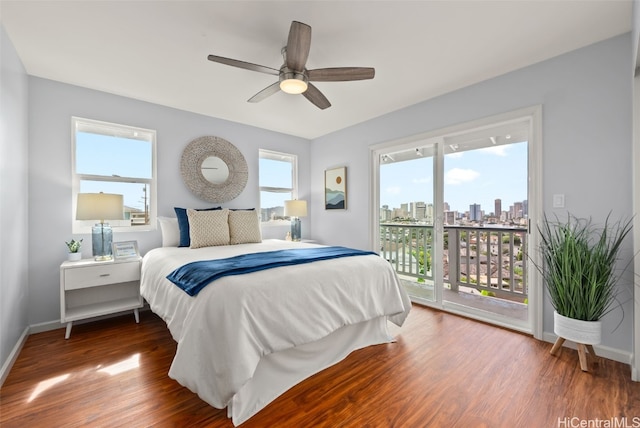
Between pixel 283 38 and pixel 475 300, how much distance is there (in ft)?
12.0

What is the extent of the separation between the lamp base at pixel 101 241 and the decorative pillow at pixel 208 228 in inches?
30.6

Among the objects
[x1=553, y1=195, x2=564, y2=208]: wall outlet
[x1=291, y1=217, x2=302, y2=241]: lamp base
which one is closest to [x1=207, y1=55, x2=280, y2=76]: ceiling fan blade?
[x1=291, y1=217, x2=302, y2=241]: lamp base

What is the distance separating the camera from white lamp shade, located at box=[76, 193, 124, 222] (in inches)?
100

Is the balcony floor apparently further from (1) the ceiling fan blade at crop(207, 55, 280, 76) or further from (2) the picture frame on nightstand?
(2) the picture frame on nightstand

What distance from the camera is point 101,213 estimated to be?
2.60 m

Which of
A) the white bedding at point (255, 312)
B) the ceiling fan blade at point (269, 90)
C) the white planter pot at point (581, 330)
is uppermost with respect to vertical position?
the ceiling fan blade at point (269, 90)

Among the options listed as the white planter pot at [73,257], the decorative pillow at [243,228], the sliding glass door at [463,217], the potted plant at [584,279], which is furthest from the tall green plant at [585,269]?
the white planter pot at [73,257]

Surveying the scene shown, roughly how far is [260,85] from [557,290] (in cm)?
327

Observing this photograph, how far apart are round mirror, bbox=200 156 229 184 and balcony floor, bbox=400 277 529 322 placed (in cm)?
304

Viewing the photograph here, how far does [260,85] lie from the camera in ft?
9.50

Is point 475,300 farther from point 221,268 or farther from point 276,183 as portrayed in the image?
point 276,183

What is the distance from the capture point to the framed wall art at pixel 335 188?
4328 millimetres

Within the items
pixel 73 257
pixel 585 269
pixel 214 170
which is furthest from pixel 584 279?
pixel 73 257

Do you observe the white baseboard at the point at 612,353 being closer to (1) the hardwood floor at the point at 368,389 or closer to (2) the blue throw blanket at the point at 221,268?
(1) the hardwood floor at the point at 368,389
